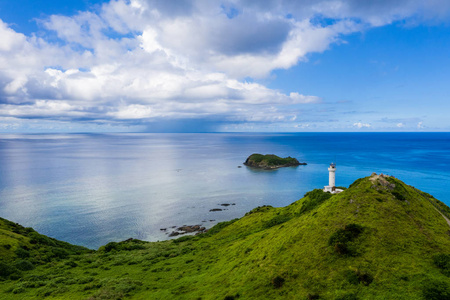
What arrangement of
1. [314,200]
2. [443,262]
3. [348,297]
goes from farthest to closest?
[314,200], [443,262], [348,297]

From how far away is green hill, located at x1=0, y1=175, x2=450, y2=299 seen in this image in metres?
19.3

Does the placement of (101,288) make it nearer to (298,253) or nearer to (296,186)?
(298,253)

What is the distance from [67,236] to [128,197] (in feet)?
126

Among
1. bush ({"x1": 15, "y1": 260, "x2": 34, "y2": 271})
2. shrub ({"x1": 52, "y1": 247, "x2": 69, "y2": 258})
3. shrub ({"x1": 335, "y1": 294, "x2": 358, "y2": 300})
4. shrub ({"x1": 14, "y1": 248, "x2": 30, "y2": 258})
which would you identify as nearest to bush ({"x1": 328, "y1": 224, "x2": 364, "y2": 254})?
shrub ({"x1": 335, "y1": 294, "x2": 358, "y2": 300})

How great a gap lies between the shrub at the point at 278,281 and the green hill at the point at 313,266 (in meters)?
0.08

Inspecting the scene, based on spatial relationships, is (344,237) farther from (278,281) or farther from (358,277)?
(278,281)

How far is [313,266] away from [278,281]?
3294 millimetres

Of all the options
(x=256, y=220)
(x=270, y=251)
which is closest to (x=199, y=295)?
(x=270, y=251)

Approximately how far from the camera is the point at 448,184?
120625mm

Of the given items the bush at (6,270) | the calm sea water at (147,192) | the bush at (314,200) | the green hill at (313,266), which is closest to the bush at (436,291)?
the green hill at (313,266)

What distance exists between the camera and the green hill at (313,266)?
19.3m

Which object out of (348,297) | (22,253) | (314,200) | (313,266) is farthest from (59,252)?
(348,297)

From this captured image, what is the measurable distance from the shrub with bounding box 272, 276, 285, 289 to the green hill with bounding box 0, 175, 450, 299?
0.08m

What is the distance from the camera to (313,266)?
22.0 metres
